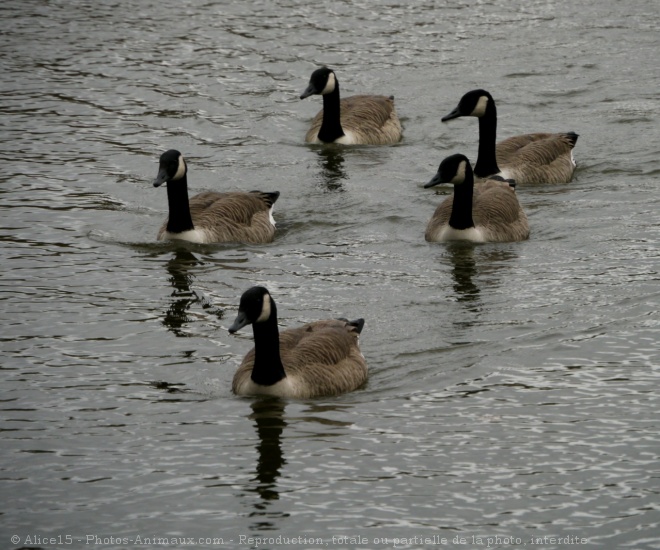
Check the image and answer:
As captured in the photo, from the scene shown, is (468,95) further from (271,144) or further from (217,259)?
(217,259)

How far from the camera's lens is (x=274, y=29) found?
27.1 m

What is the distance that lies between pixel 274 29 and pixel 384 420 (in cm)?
1732

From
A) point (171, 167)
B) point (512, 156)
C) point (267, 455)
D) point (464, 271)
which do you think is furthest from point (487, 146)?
point (267, 455)

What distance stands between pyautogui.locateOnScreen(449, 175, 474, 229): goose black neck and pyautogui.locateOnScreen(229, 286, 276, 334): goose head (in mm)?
5376

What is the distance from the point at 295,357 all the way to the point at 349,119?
10.2 metres

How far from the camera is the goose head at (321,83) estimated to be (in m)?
20.9

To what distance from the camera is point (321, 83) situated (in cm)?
2094

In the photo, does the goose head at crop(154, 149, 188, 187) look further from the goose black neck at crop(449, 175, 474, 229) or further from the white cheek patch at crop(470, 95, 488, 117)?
the white cheek patch at crop(470, 95, 488, 117)

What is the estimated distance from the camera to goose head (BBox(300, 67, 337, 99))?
822 inches

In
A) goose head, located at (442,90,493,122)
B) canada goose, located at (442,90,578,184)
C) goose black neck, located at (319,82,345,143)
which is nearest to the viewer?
canada goose, located at (442,90,578,184)

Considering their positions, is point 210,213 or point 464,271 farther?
point 210,213

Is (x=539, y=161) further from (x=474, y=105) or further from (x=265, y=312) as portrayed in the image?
(x=265, y=312)

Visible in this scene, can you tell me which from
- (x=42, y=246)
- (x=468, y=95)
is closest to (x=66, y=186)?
(x=42, y=246)

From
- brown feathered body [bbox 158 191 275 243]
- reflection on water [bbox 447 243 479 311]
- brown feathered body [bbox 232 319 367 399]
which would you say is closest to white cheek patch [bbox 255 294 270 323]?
brown feathered body [bbox 232 319 367 399]
